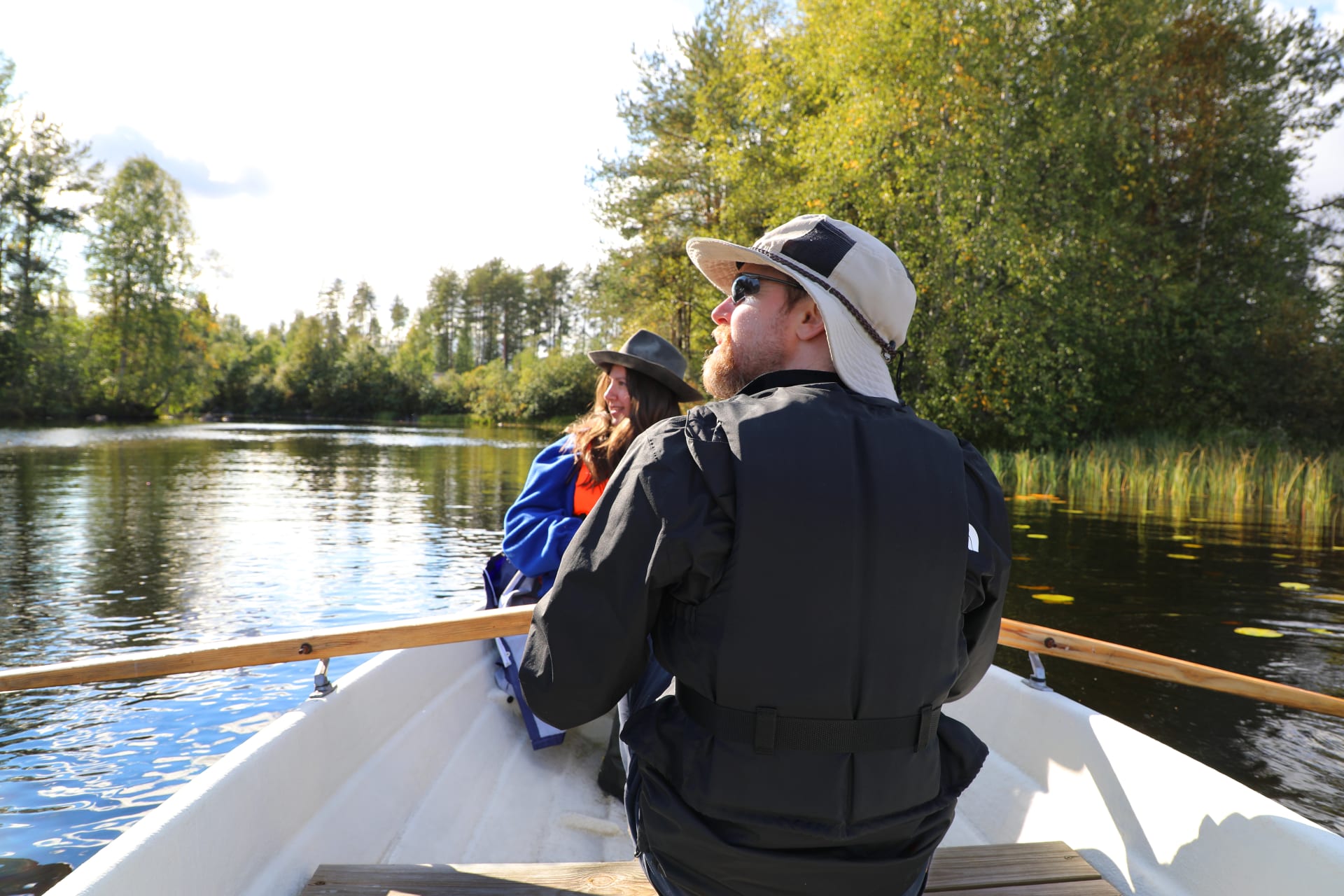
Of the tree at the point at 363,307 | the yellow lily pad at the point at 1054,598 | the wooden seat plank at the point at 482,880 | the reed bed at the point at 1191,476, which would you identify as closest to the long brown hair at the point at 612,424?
the wooden seat plank at the point at 482,880

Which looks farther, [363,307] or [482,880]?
[363,307]

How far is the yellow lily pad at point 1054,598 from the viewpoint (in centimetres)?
603

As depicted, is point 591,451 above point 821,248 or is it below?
below

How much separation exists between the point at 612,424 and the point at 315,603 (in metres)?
4.07

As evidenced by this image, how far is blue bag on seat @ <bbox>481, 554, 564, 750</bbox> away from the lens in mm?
2738

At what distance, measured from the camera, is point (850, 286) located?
126cm

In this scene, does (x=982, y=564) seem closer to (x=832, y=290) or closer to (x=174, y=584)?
(x=832, y=290)

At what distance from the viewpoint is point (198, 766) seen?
11.0 feet

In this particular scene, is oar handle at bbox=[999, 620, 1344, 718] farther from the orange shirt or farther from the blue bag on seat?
the blue bag on seat

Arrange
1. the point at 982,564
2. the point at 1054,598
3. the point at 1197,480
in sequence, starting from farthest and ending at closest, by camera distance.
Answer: the point at 1197,480 → the point at 1054,598 → the point at 982,564

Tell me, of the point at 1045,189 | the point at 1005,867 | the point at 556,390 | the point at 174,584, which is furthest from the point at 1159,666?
the point at 556,390

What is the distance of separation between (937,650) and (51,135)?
33.3m

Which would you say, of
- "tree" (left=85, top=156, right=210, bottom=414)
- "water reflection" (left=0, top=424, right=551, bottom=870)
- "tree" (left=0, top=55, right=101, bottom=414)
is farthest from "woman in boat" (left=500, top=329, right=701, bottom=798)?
"tree" (left=85, top=156, right=210, bottom=414)

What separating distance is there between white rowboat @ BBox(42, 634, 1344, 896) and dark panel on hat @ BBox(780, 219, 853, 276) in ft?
4.37
